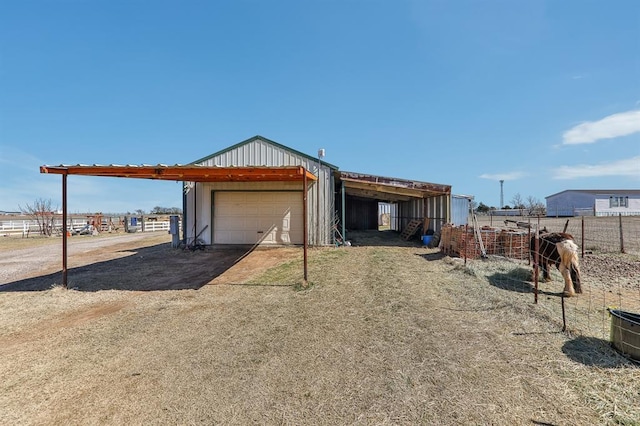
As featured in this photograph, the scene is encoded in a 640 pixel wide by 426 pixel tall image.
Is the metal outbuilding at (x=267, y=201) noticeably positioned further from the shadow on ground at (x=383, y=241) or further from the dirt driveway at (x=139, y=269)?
the shadow on ground at (x=383, y=241)

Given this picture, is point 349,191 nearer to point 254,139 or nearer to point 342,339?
point 254,139

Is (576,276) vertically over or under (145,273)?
over

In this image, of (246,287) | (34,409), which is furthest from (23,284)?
(34,409)

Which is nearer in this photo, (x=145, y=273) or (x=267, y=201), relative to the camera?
(x=145, y=273)

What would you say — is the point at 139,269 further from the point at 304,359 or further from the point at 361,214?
the point at 361,214

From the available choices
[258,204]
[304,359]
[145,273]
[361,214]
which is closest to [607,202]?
[361,214]

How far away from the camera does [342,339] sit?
4.05 meters

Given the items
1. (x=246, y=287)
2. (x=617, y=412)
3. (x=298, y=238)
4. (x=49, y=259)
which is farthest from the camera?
(x=298, y=238)

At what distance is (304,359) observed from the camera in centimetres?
354

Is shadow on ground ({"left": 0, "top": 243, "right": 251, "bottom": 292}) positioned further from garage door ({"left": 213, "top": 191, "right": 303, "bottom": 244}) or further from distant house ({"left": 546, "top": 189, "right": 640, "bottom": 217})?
distant house ({"left": 546, "top": 189, "right": 640, "bottom": 217})

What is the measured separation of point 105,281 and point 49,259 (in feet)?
19.9

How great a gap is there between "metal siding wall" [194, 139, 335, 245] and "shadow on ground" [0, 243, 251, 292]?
2.85m

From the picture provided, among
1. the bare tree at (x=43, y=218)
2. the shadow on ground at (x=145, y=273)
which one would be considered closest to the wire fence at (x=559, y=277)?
the shadow on ground at (x=145, y=273)

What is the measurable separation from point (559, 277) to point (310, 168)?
338 inches
